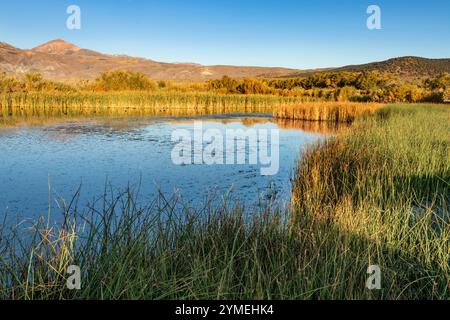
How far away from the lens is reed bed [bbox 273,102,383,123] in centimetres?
1967

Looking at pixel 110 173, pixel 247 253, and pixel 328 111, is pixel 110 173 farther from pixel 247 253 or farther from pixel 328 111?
pixel 328 111

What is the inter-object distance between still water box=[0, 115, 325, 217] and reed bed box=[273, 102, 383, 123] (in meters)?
7.03

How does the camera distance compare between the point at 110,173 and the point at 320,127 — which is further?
Result: the point at 320,127

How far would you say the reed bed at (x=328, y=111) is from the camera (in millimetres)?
19672

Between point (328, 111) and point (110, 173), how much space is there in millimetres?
15718

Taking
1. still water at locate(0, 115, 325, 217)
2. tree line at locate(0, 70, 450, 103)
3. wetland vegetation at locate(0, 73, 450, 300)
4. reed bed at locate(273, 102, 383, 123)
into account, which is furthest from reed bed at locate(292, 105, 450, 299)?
tree line at locate(0, 70, 450, 103)

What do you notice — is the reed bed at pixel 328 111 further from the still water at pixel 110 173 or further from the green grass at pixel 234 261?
the green grass at pixel 234 261

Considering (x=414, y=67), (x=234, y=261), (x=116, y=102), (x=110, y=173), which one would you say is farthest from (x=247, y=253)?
(x=414, y=67)

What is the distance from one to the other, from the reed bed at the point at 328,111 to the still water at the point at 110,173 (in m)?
7.03

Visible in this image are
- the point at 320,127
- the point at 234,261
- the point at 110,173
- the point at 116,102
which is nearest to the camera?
the point at 234,261

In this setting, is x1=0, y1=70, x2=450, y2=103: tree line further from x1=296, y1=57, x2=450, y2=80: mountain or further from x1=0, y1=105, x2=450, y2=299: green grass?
x1=0, y1=105, x2=450, y2=299: green grass

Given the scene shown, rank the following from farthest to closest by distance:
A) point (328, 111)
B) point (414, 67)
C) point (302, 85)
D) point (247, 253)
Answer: point (414, 67), point (302, 85), point (328, 111), point (247, 253)

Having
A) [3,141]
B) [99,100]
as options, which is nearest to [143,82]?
[99,100]

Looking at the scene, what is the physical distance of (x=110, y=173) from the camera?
8219mm
